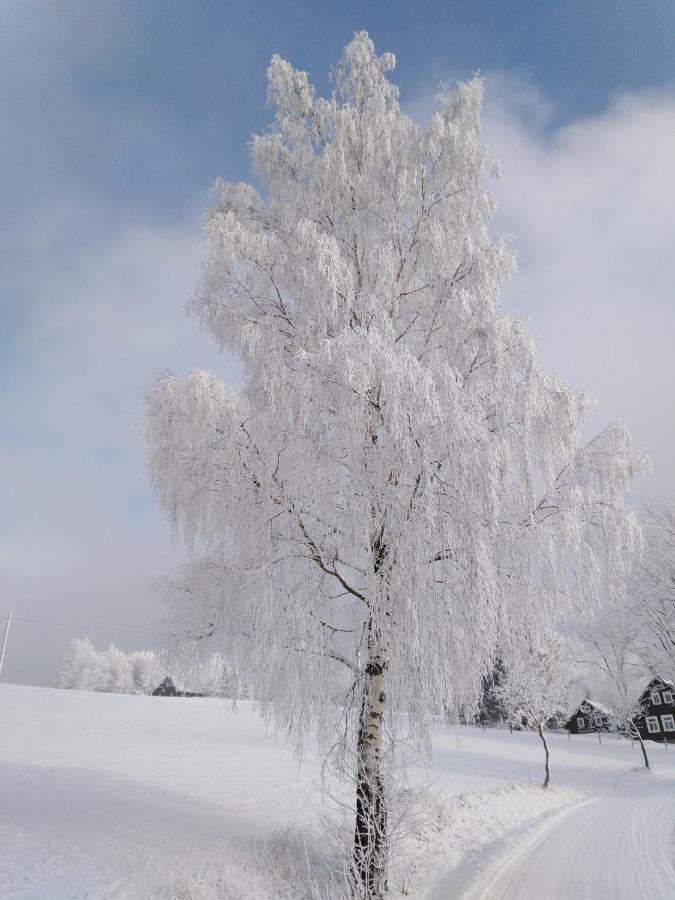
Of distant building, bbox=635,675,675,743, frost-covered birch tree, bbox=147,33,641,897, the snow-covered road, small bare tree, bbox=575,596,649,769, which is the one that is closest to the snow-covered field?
the snow-covered road

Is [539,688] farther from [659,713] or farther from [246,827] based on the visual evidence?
[659,713]

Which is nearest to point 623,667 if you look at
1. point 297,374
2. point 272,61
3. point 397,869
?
point 397,869

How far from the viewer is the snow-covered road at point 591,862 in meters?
6.50

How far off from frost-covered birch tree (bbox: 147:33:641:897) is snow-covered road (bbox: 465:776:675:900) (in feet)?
8.64

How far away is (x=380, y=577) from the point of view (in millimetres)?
5594

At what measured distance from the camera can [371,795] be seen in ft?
18.6

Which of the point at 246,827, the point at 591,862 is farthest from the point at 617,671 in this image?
the point at 246,827

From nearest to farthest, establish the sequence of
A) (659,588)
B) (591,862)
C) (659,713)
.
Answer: (591,862)
(659,588)
(659,713)

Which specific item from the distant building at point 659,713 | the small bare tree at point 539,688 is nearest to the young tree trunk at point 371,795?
the small bare tree at point 539,688

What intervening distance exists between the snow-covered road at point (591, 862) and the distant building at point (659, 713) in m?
34.4

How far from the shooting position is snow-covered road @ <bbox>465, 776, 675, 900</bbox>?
6.50m

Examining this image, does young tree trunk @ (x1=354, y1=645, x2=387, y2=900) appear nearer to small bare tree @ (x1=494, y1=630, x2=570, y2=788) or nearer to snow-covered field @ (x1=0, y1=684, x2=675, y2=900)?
snow-covered field @ (x1=0, y1=684, x2=675, y2=900)

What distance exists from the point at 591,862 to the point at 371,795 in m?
4.92

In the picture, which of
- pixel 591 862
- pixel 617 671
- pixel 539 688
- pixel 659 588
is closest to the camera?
pixel 591 862
